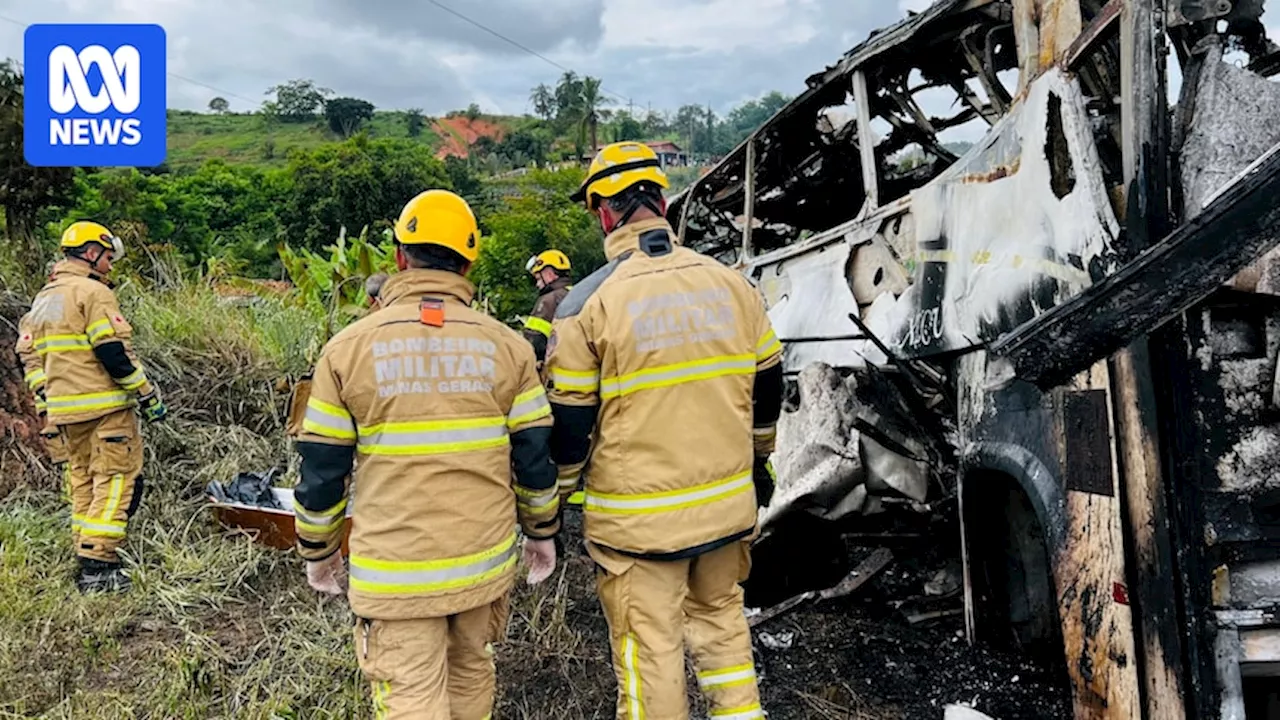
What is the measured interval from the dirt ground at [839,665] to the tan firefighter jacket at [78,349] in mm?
2310

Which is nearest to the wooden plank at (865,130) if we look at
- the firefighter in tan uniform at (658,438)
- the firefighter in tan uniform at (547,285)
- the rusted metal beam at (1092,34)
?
the firefighter in tan uniform at (658,438)

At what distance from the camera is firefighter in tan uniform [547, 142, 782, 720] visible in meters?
2.23

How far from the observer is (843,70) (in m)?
3.55

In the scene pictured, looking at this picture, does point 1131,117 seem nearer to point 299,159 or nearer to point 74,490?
point 74,490

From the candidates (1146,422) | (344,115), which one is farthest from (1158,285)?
(344,115)

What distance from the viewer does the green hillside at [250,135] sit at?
59500 mm

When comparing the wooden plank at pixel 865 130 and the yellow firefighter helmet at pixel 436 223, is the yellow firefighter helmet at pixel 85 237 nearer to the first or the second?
the yellow firefighter helmet at pixel 436 223

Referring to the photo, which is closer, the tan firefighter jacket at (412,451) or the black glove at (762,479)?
the tan firefighter jacket at (412,451)

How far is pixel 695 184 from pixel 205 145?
224 ft

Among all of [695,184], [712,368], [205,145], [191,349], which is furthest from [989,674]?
[205,145]

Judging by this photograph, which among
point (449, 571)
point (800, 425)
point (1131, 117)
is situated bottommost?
point (449, 571)

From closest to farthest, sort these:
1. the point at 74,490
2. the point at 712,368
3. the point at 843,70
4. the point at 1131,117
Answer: the point at 1131,117
the point at 712,368
the point at 843,70
the point at 74,490

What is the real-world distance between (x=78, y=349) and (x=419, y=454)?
292 centimetres

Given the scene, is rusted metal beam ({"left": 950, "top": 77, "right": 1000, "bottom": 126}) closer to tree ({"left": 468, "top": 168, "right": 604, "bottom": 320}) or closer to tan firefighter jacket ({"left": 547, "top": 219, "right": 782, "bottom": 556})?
tan firefighter jacket ({"left": 547, "top": 219, "right": 782, "bottom": 556})
